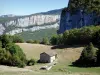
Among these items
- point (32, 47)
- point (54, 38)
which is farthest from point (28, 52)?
point (54, 38)

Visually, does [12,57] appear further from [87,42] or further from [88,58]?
[87,42]

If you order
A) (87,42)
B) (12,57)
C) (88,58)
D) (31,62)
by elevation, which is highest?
(87,42)

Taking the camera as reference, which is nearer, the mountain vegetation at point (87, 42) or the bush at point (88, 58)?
the bush at point (88, 58)

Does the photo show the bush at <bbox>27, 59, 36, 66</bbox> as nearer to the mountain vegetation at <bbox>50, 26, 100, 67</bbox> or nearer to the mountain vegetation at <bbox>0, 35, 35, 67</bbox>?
the mountain vegetation at <bbox>0, 35, 35, 67</bbox>

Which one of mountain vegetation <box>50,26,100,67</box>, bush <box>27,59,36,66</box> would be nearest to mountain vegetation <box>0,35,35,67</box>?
bush <box>27,59,36,66</box>

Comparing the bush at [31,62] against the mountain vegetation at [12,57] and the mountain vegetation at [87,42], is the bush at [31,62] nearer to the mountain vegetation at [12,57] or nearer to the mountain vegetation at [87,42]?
the mountain vegetation at [12,57]

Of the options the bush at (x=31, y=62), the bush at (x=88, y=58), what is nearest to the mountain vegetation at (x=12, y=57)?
the bush at (x=31, y=62)

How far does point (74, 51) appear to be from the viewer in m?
93.2

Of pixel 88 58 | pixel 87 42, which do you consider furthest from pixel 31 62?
pixel 87 42

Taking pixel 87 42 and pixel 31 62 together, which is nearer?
pixel 31 62

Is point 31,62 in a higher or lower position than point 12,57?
lower

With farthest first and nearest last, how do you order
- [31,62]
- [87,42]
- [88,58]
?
[87,42] → [31,62] → [88,58]

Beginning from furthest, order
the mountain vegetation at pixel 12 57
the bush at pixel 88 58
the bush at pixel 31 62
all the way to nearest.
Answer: the bush at pixel 31 62 < the bush at pixel 88 58 < the mountain vegetation at pixel 12 57

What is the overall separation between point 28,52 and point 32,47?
8930 millimetres
